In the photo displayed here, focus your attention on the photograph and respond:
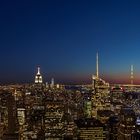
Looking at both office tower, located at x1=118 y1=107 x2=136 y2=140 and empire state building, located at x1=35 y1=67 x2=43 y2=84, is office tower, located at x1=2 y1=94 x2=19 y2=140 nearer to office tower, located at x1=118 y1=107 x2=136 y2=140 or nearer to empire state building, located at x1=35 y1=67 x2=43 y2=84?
empire state building, located at x1=35 y1=67 x2=43 y2=84

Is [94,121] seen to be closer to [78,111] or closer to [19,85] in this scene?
[78,111]

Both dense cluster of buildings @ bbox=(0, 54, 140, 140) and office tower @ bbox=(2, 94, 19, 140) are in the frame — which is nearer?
office tower @ bbox=(2, 94, 19, 140)

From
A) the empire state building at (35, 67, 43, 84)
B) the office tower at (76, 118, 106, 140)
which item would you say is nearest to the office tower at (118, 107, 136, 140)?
the office tower at (76, 118, 106, 140)

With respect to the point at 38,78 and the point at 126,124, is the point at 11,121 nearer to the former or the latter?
the point at 38,78

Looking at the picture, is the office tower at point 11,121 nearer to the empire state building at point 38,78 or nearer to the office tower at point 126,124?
the empire state building at point 38,78

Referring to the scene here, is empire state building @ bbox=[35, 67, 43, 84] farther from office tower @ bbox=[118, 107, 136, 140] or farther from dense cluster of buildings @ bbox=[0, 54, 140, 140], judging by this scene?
office tower @ bbox=[118, 107, 136, 140]

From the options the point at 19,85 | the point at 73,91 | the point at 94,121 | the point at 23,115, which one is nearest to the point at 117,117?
the point at 94,121

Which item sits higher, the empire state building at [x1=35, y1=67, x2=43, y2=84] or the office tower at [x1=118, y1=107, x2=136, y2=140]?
the empire state building at [x1=35, y1=67, x2=43, y2=84]

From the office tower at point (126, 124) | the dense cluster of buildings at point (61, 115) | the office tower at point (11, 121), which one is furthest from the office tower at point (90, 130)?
the office tower at point (11, 121)
